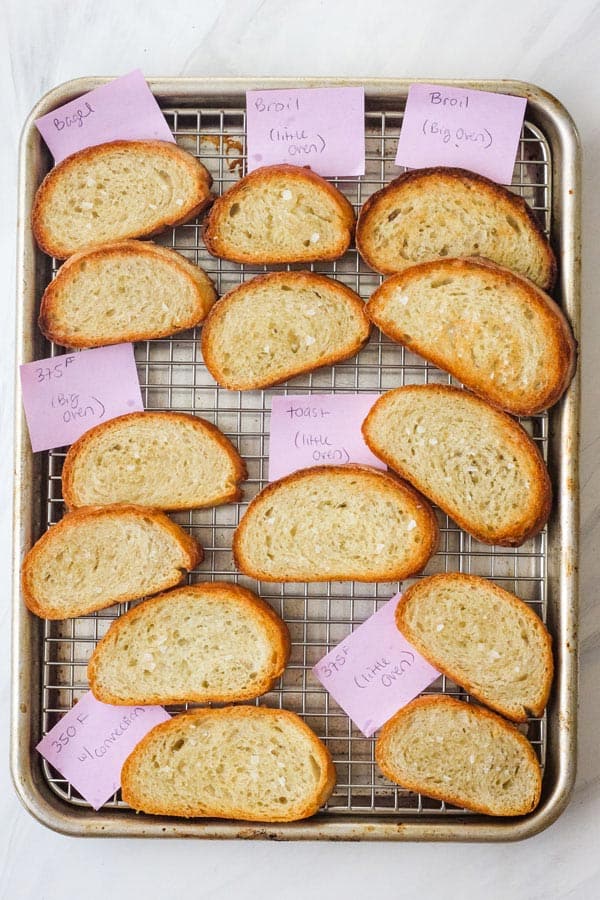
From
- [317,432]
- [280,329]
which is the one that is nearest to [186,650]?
[317,432]

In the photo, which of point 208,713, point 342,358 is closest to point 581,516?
point 342,358

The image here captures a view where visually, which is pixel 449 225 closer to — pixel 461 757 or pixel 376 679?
pixel 376 679

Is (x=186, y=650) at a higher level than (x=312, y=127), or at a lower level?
lower

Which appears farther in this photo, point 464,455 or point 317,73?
point 317,73

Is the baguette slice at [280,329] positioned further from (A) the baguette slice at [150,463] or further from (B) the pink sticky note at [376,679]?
(B) the pink sticky note at [376,679]

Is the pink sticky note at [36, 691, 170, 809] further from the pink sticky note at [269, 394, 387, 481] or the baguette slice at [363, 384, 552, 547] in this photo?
the baguette slice at [363, 384, 552, 547]

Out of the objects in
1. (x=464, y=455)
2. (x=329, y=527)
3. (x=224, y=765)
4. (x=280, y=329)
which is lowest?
(x=224, y=765)

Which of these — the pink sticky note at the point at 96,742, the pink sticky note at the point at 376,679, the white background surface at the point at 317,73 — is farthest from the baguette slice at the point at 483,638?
the pink sticky note at the point at 96,742
